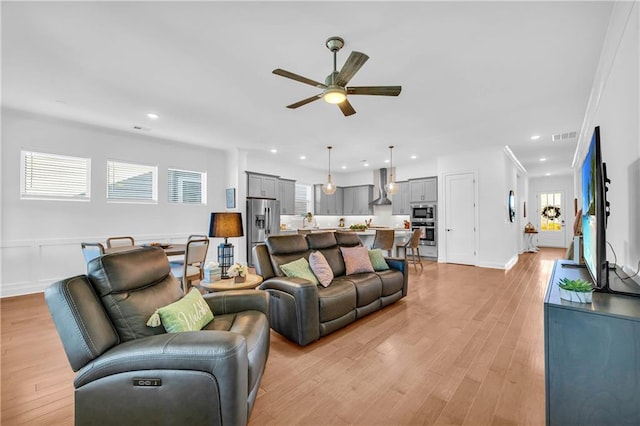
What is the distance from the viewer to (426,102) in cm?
386

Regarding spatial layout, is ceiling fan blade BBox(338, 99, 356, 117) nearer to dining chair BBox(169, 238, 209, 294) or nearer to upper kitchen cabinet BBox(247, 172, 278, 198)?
dining chair BBox(169, 238, 209, 294)

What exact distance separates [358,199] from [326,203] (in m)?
1.11

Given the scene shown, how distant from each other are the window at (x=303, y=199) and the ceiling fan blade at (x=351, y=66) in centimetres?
645

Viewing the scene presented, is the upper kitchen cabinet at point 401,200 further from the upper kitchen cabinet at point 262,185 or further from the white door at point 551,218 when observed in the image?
the white door at point 551,218

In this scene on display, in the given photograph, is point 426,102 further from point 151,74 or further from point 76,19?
point 76,19

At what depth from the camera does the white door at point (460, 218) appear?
673cm

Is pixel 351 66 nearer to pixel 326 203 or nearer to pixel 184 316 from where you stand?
pixel 184 316

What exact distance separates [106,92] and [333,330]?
4.03m

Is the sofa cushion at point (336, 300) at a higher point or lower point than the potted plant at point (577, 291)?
lower

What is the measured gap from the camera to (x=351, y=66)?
7.22ft

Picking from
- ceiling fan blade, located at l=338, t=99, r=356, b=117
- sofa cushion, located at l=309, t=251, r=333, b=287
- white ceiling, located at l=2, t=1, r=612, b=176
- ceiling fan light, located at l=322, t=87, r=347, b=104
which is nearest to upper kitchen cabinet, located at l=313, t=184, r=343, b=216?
white ceiling, located at l=2, t=1, r=612, b=176

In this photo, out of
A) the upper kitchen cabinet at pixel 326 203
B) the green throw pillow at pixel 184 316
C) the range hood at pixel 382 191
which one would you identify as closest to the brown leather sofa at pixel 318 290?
the green throw pillow at pixel 184 316

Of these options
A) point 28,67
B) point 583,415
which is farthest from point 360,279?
point 28,67

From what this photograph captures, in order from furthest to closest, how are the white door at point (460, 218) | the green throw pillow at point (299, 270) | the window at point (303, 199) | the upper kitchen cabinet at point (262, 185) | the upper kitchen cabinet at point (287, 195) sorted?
1. the window at point (303, 199)
2. the upper kitchen cabinet at point (287, 195)
3. the upper kitchen cabinet at point (262, 185)
4. the white door at point (460, 218)
5. the green throw pillow at point (299, 270)
